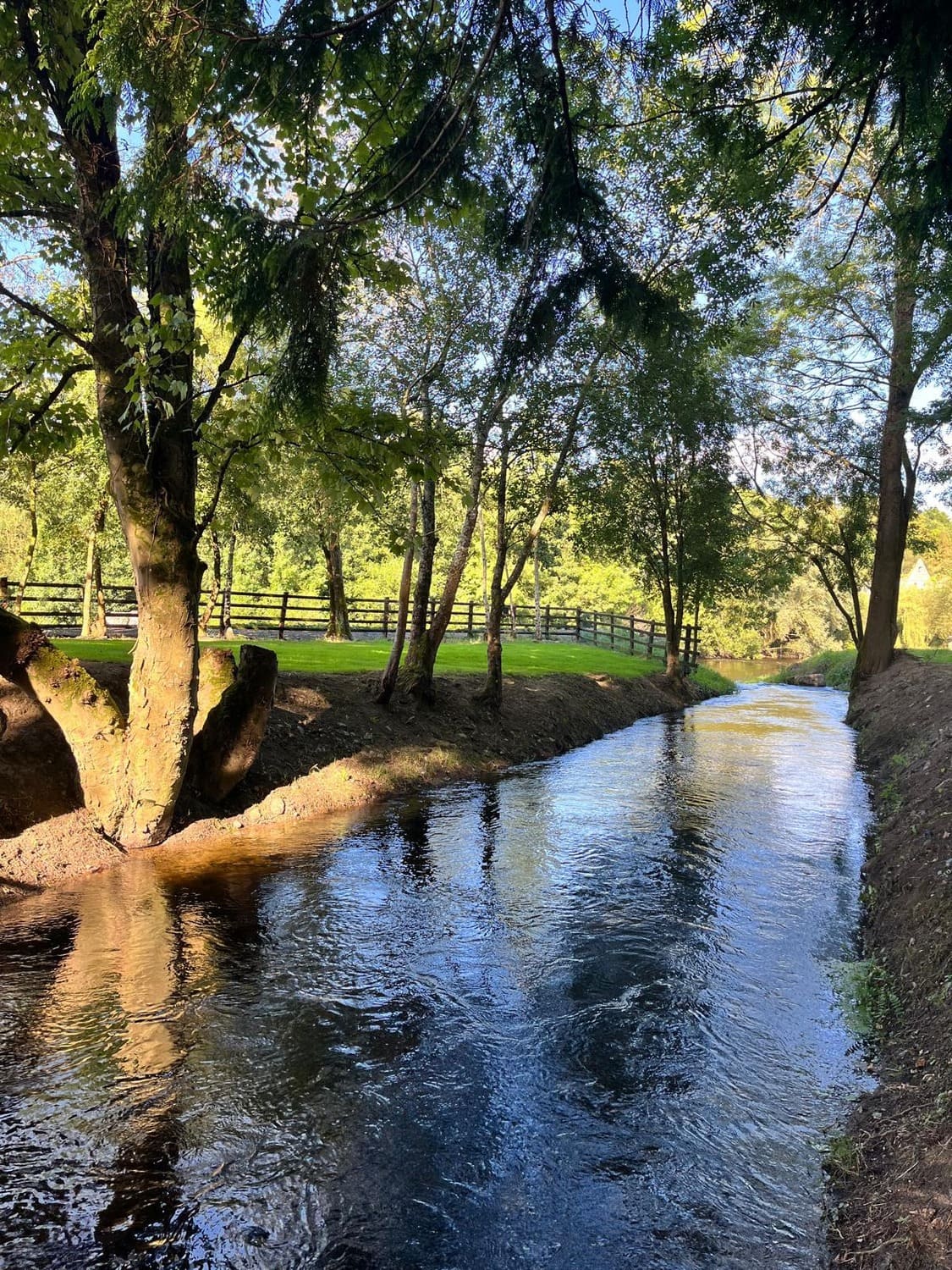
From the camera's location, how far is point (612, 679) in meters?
23.9

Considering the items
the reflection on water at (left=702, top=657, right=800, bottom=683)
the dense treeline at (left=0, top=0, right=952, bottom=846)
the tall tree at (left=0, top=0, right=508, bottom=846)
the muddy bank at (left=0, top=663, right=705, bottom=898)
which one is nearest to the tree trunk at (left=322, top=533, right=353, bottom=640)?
the dense treeline at (left=0, top=0, right=952, bottom=846)

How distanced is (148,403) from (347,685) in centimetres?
732

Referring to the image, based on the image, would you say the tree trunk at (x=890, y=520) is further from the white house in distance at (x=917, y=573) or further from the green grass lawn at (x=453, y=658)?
the white house in distance at (x=917, y=573)

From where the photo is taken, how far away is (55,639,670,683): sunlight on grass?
1559 centimetres

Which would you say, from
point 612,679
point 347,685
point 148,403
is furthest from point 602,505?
point 148,403

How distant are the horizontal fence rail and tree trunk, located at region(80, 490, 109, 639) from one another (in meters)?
0.29

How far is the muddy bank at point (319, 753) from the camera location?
8117mm

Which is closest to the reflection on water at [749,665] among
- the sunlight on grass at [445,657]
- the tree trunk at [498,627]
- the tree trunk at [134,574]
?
the sunlight on grass at [445,657]

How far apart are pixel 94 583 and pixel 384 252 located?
15970 mm

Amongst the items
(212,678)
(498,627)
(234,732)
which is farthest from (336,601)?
(234,732)

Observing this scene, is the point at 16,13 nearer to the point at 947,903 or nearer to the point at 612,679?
the point at 947,903

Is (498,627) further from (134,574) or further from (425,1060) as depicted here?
(425,1060)

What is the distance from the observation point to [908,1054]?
441cm

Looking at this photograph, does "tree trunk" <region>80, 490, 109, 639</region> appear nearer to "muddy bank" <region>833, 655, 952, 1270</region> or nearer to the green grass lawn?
the green grass lawn
